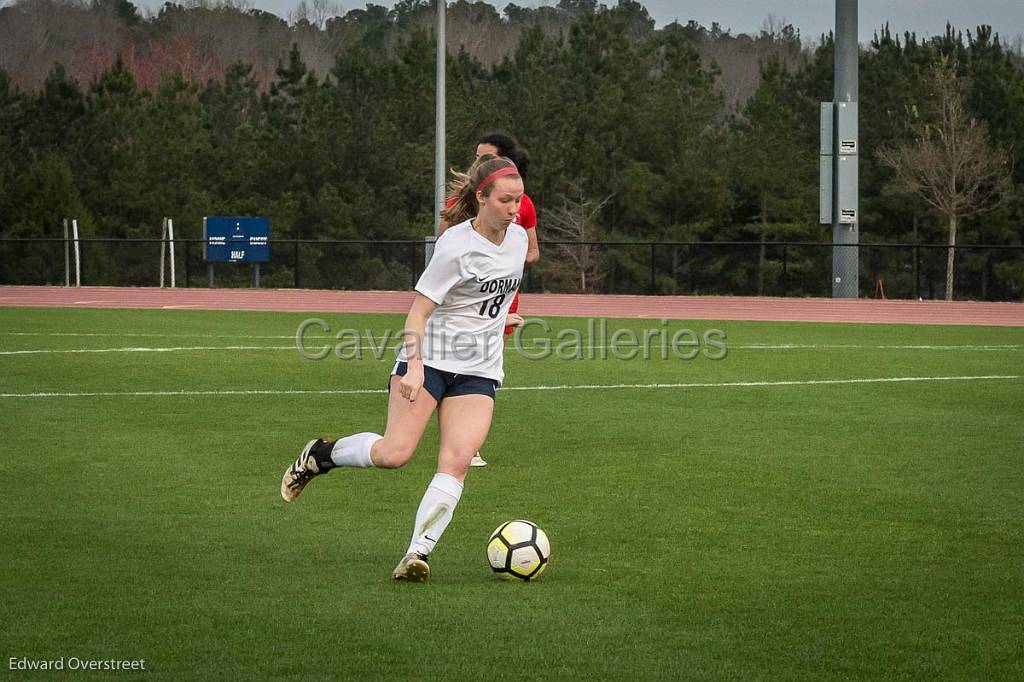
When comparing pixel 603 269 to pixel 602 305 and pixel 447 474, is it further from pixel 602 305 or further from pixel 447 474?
pixel 447 474

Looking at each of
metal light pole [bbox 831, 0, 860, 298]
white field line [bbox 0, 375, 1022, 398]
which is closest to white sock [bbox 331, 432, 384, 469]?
white field line [bbox 0, 375, 1022, 398]

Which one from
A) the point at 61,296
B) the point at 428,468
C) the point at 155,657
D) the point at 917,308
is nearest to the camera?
the point at 155,657

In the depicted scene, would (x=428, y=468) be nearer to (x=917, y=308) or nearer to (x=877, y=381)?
(x=877, y=381)

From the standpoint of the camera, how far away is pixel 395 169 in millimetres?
53219

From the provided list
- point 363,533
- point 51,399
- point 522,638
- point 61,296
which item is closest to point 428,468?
point 363,533

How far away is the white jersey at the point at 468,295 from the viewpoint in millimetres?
6598

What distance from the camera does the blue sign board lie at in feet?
134

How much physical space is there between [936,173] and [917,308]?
15067 mm

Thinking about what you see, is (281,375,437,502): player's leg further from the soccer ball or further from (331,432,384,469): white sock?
the soccer ball

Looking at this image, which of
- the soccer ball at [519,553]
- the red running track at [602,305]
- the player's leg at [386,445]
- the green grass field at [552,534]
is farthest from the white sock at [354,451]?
the red running track at [602,305]

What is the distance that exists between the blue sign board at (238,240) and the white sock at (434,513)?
34834 mm

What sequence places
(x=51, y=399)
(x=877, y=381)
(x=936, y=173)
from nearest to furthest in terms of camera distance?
(x=51, y=399) → (x=877, y=381) → (x=936, y=173)

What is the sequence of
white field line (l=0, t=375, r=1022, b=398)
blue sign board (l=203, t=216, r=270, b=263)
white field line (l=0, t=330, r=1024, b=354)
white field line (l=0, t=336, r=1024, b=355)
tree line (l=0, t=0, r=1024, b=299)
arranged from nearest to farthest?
white field line (l=0, t=375, r=1022, b=398) < white field line (l=0, t=336, r=1024, b=355) < white field line (l=0, t=330, r=1024, b=354) < blue sign board (l=203, t=216, r=270, b=263) < tree line (l=0, t=0, r=1024, b=299)

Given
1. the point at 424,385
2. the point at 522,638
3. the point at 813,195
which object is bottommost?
the point at 522,638
